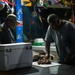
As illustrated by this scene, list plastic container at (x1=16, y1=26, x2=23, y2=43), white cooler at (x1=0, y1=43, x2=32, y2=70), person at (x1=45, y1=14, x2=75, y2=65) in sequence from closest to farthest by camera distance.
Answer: white cooler at (x1=0, y1=43, x2=32, y2=70), person at (x1=45, y1=14, x2=75, y2=65), plastic container at (x1=16, y1=26, x2=23, y2=43)

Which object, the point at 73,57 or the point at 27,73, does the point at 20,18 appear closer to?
the point at 73,57

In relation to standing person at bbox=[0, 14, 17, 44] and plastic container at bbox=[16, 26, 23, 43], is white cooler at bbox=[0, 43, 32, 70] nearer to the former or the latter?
standing person at bbox=[0, 14, 17, 44]

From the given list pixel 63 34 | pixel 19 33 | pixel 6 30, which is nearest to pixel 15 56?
pixel 63 34

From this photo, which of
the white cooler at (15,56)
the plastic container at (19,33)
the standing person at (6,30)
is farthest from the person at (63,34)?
the plastic container at (19,33)

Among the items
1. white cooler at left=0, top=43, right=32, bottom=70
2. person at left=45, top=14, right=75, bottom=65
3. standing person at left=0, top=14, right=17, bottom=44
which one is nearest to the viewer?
white cooler at left=0, top=43, right=32, bottom=70

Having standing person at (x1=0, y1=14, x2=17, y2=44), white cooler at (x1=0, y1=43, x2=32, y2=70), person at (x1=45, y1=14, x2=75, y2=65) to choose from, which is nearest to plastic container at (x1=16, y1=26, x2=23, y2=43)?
standing person at (x1=0, y1=14, x2=17, y2=44)

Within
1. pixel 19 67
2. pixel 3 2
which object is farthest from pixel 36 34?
pixel 19 67

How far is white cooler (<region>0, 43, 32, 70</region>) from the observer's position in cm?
193

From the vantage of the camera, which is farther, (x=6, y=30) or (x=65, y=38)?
(x=6, y=30)

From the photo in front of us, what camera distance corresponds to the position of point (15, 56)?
1.99 metres

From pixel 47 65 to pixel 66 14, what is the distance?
246 cm

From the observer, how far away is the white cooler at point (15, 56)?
193 cm

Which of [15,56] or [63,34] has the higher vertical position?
[63,34]

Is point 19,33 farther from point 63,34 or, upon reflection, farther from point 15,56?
point 15,56
